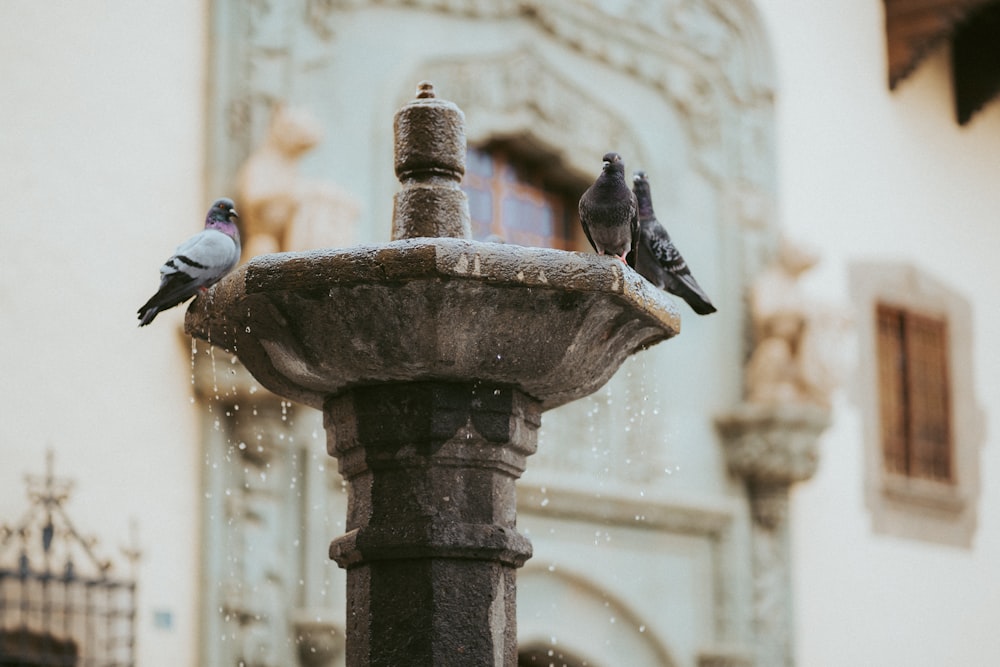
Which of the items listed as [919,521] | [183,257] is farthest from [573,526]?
[183,257]

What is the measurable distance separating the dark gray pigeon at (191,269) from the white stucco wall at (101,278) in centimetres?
255

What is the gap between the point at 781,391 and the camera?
999 centimetres

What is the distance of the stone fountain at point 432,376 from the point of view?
413cm

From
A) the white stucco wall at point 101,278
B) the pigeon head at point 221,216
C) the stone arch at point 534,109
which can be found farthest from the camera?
the stone arch at point 534,109

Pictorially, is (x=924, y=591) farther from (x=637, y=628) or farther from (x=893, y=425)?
(x=637, y=628)

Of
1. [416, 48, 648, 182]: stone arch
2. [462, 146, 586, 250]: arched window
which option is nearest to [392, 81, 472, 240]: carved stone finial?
[416, 48, 648, 182]: stone arch

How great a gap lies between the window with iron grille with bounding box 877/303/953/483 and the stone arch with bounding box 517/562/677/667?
2.72 meters

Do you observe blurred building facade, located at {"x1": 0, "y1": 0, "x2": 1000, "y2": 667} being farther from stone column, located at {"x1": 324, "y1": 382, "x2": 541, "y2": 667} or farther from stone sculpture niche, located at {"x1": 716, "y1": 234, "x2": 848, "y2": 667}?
stone column, located at {"x1": 324, "y1": 382, "x2": 541, "y2": 667}

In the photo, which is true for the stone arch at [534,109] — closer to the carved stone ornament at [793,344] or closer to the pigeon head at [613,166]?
the carved stone ornament at [793,344]

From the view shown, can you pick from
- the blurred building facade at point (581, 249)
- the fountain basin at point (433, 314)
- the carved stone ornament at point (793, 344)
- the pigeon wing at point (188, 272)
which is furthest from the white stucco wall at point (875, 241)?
the fountain basin at point (433, 314)

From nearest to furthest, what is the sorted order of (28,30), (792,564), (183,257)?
(183,257) < (28,30) < (792,564)

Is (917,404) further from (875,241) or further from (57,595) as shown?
(57,595)

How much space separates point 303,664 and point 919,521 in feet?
17.3

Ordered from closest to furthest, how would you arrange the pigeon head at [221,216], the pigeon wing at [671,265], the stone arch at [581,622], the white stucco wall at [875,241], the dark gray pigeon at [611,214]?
the dark gray pigeon at [611,214] → the pigeon wing at [671,265] → the pigeon head at [221,216] → the stone arch at [581,622] → the white stucco wall at [875,241]
